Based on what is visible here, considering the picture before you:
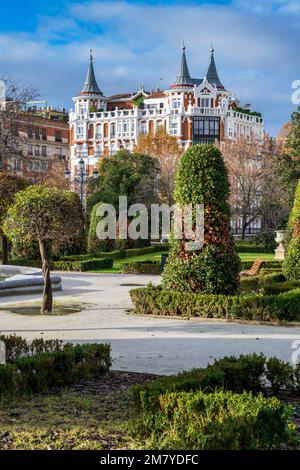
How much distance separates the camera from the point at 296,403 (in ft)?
27.3

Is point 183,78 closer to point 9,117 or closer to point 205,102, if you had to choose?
point 205,102

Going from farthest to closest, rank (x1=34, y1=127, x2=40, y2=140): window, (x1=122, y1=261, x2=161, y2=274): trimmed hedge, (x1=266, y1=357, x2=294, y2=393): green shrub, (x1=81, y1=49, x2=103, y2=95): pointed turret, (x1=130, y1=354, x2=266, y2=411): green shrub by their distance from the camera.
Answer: (x1=81, y1=49, x2=103, y2=95): pointed turret
(x1=34, y1=127, x2=40, y2=140): window
(x1=122, y1=261, x2=161, y2=274): trimmed hedge
(x1=266, y1=357, x2=294, y2=393): green shrub
(x1=130, y1=354, x2=266, y2=411): green shrub

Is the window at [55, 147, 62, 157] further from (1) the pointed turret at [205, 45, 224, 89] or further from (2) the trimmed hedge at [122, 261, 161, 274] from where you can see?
(2) the trimmed hedge at [122, 261, 161, 274]

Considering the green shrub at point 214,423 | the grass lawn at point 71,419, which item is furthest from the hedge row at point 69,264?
the green shrub at point 214,423

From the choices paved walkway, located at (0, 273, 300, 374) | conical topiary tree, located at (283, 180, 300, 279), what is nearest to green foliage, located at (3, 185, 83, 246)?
paved walkway, located at (0, 273, 300, 374)

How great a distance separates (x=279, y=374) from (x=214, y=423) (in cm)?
279

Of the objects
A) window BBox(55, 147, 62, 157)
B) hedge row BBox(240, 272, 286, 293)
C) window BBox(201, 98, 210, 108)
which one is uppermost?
window BBox(201, 98, 210, 108)

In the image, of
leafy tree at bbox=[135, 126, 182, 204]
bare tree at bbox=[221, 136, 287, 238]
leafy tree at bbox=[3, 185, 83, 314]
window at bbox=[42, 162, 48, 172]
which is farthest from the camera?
window at bbox=[42, 162, 48, 172]

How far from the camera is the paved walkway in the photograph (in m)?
11.0

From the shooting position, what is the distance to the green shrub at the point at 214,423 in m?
5.89

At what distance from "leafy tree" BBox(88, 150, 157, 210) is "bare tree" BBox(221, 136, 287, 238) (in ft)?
23.1
